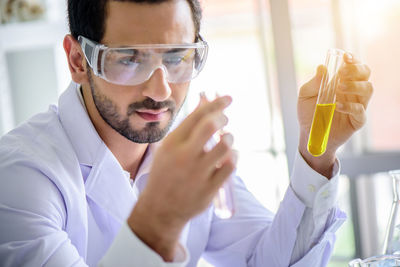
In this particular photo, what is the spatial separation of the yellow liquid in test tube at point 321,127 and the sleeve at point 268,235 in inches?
6.7

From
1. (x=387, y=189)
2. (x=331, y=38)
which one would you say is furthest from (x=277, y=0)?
(x=387, y=189)

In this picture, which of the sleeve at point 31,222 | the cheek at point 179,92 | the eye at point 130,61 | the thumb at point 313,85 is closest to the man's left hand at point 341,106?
the thumb at point 313,85

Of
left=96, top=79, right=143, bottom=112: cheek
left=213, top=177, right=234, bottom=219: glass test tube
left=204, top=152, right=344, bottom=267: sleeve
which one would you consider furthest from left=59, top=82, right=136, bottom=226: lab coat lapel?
left=213, top=177, right=234, bottom=219: glass test tube

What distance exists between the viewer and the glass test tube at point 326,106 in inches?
50.3

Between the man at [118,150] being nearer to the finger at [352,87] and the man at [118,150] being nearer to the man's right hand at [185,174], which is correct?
the finger at [352,87]

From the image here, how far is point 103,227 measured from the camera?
5.11ft

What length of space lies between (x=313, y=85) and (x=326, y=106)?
0.55ft

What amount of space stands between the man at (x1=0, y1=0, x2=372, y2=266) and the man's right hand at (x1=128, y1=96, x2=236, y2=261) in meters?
0.38

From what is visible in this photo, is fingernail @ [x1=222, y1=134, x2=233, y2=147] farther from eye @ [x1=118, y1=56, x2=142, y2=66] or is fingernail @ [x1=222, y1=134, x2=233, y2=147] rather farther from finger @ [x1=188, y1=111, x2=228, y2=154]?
eye @ [x1=118, y1=56, x2=142, y2=66]

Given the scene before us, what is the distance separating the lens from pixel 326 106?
4.22 feet

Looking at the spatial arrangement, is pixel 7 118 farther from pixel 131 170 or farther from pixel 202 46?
pixel 202 46

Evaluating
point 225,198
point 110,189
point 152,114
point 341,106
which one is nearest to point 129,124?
point 152,114

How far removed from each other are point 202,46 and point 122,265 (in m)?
0.70

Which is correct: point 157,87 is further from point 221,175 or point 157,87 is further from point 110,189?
point 221,175
